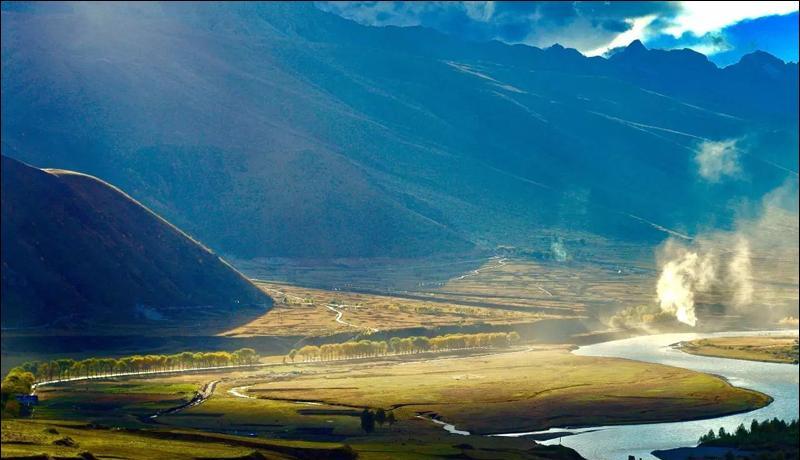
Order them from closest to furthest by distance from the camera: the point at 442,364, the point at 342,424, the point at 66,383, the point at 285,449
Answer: the point at 285,449
the point at 342,424
the point at 66,383
the point at 442,364

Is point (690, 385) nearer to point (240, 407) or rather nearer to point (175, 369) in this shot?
point (240, 407)

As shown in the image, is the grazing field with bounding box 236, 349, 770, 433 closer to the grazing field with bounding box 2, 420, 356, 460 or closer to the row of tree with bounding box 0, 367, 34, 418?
the grazing field with bounding box 2, 420, 356, 460

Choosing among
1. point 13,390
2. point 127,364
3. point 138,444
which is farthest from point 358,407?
point 127,364

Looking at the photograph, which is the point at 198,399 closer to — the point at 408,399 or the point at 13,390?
the point at 13,390

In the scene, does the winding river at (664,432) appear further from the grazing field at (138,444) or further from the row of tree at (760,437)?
the grazing field at (138,444)

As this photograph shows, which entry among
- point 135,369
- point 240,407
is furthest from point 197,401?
point 135,369

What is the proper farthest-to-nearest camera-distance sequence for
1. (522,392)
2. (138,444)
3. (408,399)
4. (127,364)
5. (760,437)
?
(127,364)
(522,392)
(408,399)
(760,437)
(138,444)

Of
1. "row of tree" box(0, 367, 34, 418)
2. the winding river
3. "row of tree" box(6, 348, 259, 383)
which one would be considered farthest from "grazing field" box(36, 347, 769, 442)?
"row of tree" box(6, 348, 259, 383)

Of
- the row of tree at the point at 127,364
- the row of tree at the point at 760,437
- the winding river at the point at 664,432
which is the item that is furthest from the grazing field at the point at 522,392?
the row of tree at the point at 127,364

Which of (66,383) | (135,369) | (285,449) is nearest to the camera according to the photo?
(285,449)
